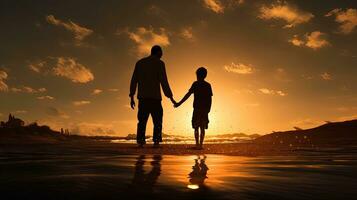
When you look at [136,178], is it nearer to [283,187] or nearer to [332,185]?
[283,187]

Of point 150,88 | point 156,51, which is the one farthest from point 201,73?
point 150,88

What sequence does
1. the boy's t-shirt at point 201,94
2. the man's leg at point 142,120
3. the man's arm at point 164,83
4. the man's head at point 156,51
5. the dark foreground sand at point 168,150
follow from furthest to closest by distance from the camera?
the boy's t-shirt at point 201,94
the man's arm at point 164,83
the man's head at point 156,51
the man's leg at point 142,120
the dark foreground sand at point 168,150

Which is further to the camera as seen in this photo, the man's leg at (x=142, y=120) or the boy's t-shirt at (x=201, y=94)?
the boy's t-shirt at (x=201, y=94)

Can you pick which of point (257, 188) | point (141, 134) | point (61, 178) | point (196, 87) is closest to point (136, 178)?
point (61, 178)

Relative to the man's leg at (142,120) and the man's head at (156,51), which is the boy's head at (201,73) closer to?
the man's head at (156,51)

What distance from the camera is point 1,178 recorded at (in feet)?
10.9

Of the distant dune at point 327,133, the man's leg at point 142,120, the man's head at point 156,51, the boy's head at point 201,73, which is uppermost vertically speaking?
the man's head at point 156,51

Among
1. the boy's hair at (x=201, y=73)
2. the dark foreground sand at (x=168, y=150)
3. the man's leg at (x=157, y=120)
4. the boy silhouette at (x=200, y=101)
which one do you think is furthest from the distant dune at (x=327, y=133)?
the man's leg at (x=157, y=120)

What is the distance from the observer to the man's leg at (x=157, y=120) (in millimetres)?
10641

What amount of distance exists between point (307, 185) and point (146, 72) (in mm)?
8025

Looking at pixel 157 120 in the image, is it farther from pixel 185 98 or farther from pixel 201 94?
pixel 201 94

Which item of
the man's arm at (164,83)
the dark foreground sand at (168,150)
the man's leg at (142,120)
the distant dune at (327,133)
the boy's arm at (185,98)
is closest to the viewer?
the dark foreground sand at (168,150)

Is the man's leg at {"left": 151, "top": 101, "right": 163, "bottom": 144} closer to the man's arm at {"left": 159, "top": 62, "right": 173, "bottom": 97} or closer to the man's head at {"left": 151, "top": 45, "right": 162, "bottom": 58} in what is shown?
the man's arm at {"left": 159, "top": 62, "right": 173, "bottom": 97}

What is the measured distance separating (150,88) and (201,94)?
1.72 meters
